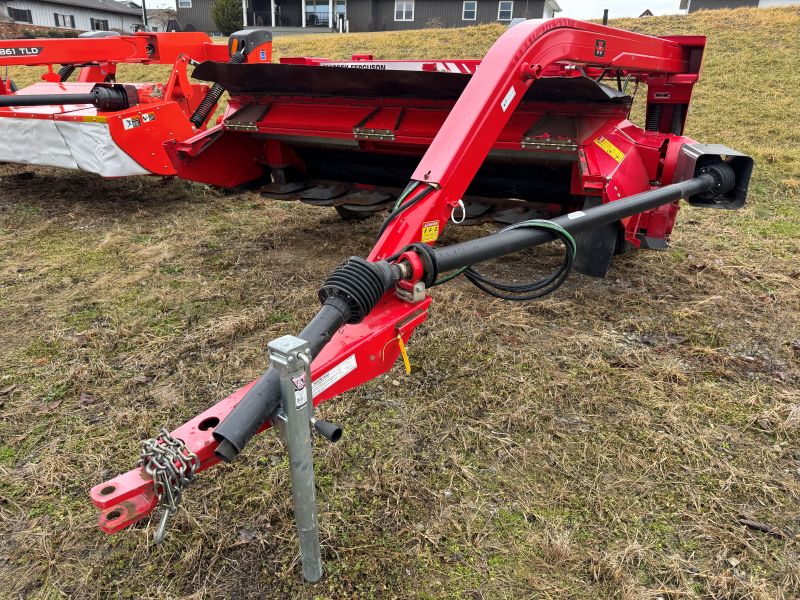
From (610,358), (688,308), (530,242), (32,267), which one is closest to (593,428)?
(610,358)

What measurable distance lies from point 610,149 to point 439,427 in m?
1.96

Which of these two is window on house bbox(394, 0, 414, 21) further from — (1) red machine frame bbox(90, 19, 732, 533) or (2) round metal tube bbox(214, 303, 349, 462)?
(2) round metal tube bbox(214, 303, 349, 462)

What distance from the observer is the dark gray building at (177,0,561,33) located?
27359mm

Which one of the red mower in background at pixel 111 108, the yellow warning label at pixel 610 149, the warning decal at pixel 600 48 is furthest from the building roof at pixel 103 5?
the warning decal at pixel 600 48

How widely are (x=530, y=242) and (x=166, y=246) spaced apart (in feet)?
11.9

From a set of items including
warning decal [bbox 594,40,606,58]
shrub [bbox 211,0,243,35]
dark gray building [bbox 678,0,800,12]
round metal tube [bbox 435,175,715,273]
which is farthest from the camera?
shrub [bbox 211,0,243,35]

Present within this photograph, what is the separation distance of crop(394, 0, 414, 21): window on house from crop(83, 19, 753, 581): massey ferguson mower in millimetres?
25508

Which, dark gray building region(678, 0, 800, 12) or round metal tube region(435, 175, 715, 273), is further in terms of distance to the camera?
dark gray building region(678, 0, 800, 12)

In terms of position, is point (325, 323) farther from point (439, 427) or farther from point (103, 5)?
point (103, 5)

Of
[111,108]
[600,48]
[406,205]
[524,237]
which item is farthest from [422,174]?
[111,108]

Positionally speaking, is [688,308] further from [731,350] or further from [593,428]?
[593,428]

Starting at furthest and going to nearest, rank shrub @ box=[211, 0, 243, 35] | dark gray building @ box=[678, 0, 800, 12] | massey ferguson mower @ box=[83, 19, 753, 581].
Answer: shrub @ box=[211, 0, 243, 35], dark gray building @ box=[678, 0, 800, 12], massey ferguson mower @ box=[83, 19, 753, 581]

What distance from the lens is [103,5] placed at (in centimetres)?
3741

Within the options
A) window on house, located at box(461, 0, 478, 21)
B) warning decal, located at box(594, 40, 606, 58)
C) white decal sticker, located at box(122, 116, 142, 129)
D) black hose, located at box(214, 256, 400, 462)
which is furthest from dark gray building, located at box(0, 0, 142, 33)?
black hose, located at box(214, 256, 400, 462)
